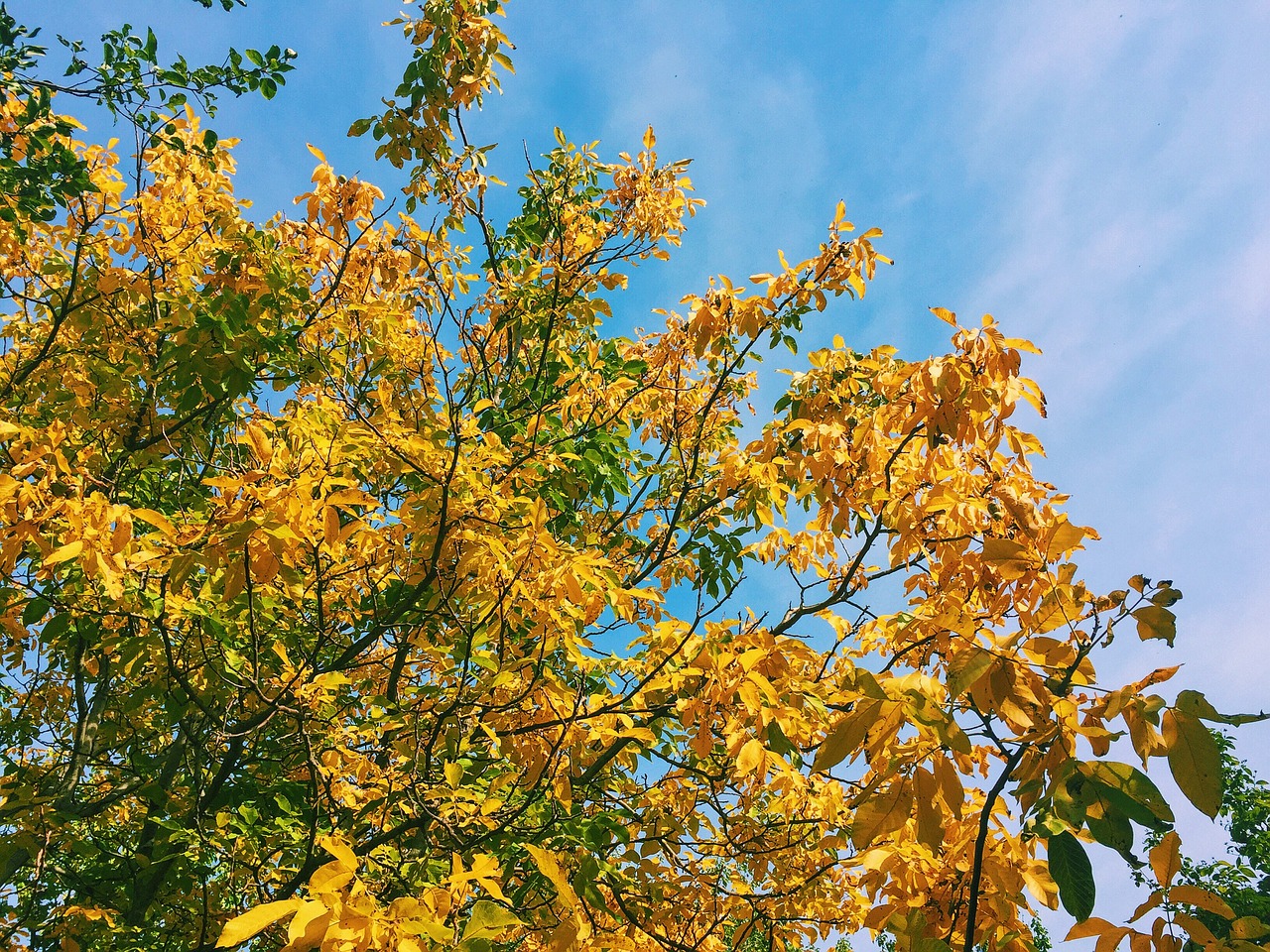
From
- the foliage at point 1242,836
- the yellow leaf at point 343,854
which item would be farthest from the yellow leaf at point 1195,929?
the foliage at point 1242,836

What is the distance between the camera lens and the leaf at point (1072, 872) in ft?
4.52

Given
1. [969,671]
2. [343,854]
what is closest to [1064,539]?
[969,671]

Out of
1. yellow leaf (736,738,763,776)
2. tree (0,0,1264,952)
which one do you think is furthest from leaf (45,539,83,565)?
yellow leaf (736,738,763,776)

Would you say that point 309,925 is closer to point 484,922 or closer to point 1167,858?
point 484,922

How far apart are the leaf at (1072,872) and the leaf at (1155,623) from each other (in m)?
0.47

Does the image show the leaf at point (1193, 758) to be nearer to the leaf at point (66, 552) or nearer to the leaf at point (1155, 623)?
the leaf at point (1155, 623)

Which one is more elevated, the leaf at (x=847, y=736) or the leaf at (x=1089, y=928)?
the leaf at (x=847, y=736)

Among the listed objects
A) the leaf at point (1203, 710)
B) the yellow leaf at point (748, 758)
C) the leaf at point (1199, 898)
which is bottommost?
the leaf at point (1199, 898)

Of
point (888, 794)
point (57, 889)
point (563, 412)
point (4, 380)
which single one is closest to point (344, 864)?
point (888, 794)

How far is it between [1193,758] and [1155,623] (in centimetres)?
33

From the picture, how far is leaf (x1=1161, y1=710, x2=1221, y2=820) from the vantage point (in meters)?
1.32

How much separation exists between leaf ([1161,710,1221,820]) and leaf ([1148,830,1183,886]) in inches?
7.6

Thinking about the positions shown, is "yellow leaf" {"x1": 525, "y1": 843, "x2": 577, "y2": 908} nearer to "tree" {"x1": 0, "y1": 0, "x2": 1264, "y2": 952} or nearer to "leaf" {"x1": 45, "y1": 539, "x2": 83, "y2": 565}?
"tree" {"x1": 0, "y1": 0, "x2": 1264, "y2": 952}

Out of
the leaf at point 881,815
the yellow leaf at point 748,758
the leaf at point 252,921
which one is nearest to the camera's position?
the leaf at point 252,921
